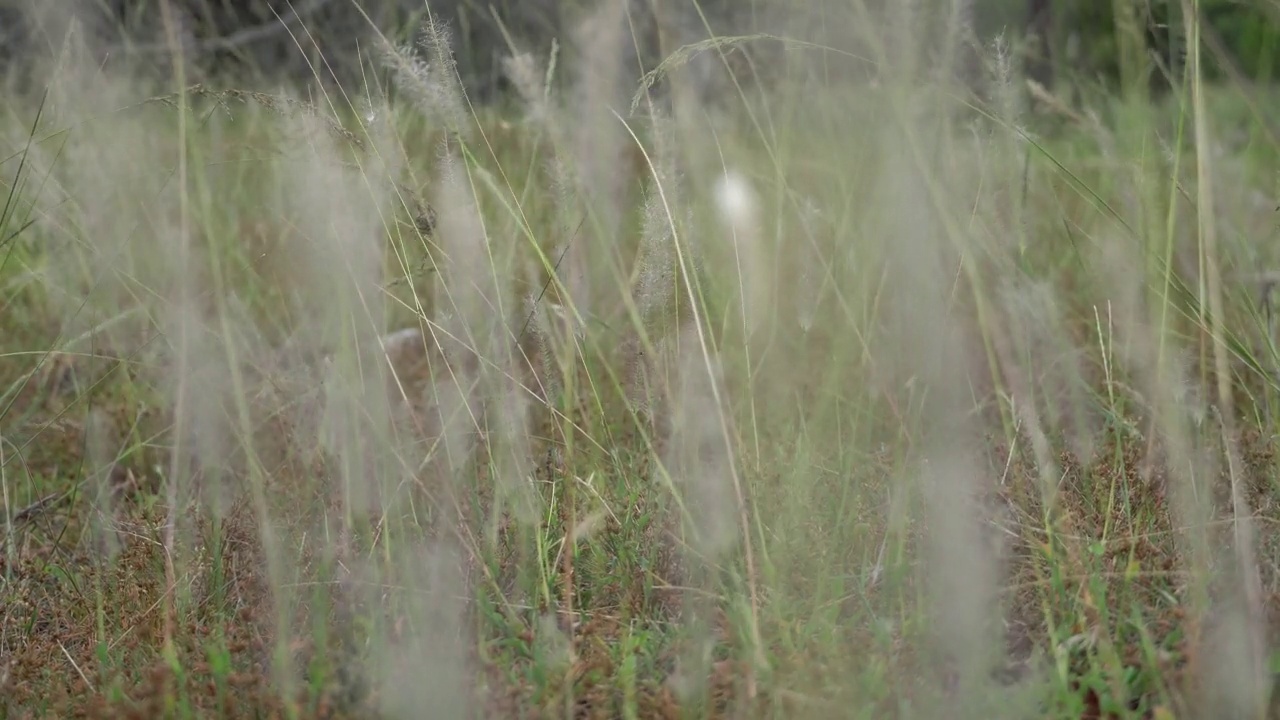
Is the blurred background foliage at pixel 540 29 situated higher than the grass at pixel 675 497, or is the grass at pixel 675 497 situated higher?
the blurred background foliage at pixel 540 29

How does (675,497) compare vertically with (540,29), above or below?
below

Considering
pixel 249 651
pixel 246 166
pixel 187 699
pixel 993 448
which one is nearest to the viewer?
pixel 187 699

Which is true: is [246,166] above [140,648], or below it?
above

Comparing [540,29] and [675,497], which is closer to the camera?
[675,497]

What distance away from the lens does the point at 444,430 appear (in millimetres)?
1401

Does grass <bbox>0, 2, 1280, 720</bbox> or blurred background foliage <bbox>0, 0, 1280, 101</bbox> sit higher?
blurred background foliage <bbox>0, 0, 1280, 101</bbox>

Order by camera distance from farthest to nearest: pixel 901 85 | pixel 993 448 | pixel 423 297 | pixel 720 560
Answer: pixel 423 297, pixel 993 448, pixel 901 85, pixel 720 560

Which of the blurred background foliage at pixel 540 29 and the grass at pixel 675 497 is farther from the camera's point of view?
the blurred background foliage at pixel 540 29

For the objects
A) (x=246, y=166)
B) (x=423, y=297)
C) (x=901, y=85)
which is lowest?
(x=423, y=297)

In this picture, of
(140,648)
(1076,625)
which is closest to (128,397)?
(140,648)

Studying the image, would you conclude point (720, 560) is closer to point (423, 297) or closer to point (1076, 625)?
point (1076, 625)

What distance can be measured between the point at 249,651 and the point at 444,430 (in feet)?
1.13

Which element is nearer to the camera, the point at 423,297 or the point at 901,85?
the point at 901,85

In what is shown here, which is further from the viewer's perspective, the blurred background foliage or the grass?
the blurred background foliage
